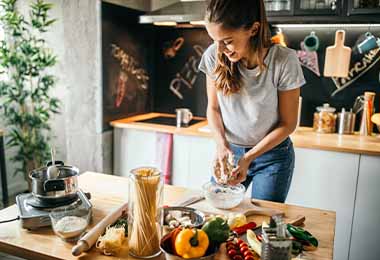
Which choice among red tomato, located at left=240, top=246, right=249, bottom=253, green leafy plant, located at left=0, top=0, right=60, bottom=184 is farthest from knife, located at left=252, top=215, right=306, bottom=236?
green leafy plant, located at left=0, top=0, right=60, bottom=184

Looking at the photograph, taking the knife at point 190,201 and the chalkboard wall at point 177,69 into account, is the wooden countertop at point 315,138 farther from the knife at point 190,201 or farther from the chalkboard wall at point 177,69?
the knife at point 190,201

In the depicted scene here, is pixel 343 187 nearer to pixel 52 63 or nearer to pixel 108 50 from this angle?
pixel 108 50

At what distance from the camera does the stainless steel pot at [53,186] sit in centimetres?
116

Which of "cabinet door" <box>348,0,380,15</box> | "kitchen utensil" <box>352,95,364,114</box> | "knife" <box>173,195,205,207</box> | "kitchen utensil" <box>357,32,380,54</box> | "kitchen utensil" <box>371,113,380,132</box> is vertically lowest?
"knife" <box>173,195,205,207</box>

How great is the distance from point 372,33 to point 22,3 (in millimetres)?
2743

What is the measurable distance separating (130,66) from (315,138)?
1.42 metres

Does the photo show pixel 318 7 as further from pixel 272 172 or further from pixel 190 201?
pixel 190 201

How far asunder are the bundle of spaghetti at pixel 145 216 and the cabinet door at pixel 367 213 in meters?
1.51

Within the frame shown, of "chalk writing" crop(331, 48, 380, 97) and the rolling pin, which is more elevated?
"chalk writing" crop(331, 48, 380, 97)

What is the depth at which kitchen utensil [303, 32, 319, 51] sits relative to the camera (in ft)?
8.49

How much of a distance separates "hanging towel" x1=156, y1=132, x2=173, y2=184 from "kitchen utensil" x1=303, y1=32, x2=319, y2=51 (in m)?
1.13

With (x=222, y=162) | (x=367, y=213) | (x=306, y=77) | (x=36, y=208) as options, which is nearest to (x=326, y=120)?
(x=306, y=77)

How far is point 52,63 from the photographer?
287 cm

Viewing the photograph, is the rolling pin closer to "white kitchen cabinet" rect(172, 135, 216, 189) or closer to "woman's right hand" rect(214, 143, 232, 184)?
"woman's right hand" rect(214, 143, 232, 184)
